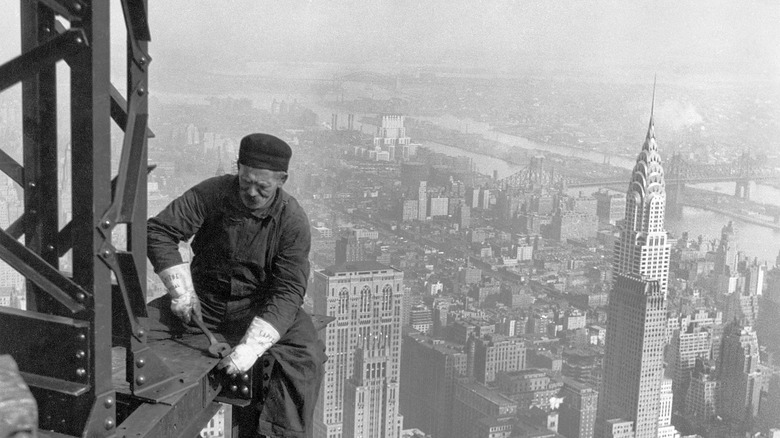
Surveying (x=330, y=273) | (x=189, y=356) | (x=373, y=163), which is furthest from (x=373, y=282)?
(x=189, y=356)

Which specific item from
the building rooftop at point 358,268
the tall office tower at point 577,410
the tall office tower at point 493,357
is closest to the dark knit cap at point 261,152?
the building rooftop at point 358,268

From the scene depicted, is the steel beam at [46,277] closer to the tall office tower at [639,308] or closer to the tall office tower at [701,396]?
the tall office tower at [639,308]

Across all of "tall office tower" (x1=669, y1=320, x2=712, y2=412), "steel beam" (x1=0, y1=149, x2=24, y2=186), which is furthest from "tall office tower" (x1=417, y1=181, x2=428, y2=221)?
"steel beam" (x1=0, y1=149, x2=24, y2=186)

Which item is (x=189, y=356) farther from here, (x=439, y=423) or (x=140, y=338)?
(x=439, y=423)

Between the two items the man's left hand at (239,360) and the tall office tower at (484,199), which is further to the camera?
the tall office tower at (484,199)

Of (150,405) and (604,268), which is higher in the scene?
(150,405)

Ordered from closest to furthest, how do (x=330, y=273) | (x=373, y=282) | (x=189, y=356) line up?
1. (x=189, y=356)
2. (x=330, y=273)
3. (x=373, y=282)

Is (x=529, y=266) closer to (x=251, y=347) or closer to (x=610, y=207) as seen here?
(x=610, y=207)
